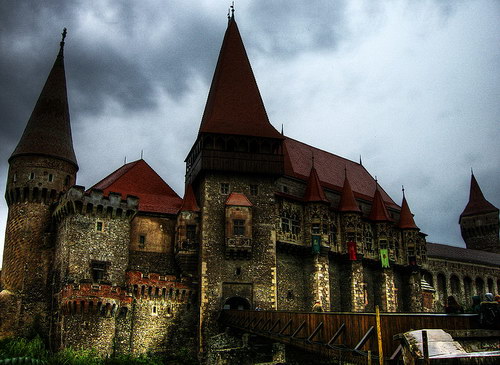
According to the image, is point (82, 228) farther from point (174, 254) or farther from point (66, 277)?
point (174, 254)

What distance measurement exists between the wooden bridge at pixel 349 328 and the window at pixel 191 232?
35.8ft

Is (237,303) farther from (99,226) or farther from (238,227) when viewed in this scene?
(99,226)

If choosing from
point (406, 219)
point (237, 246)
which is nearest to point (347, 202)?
point (406, 219)

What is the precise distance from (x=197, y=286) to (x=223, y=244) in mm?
3167

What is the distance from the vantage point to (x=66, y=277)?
30.2 m

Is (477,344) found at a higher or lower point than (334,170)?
lower

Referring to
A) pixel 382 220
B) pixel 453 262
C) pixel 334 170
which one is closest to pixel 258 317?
pixel 382 220

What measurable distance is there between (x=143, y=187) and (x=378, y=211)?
2022cm

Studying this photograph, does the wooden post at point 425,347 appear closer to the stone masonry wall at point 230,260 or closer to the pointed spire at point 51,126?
the stone masonry wall at point 230,260

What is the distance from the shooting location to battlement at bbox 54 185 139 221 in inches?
1240

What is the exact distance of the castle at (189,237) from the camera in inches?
1215

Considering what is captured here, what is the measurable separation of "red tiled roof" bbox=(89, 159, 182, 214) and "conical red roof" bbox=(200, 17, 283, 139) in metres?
5.57

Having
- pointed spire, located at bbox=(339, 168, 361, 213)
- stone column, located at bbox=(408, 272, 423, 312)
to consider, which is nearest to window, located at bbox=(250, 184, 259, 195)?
pointed spire, located at bbox=(339, 168, 361, 213)

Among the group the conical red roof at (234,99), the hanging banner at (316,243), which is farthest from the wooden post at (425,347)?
the conical red roof at (234,99)
